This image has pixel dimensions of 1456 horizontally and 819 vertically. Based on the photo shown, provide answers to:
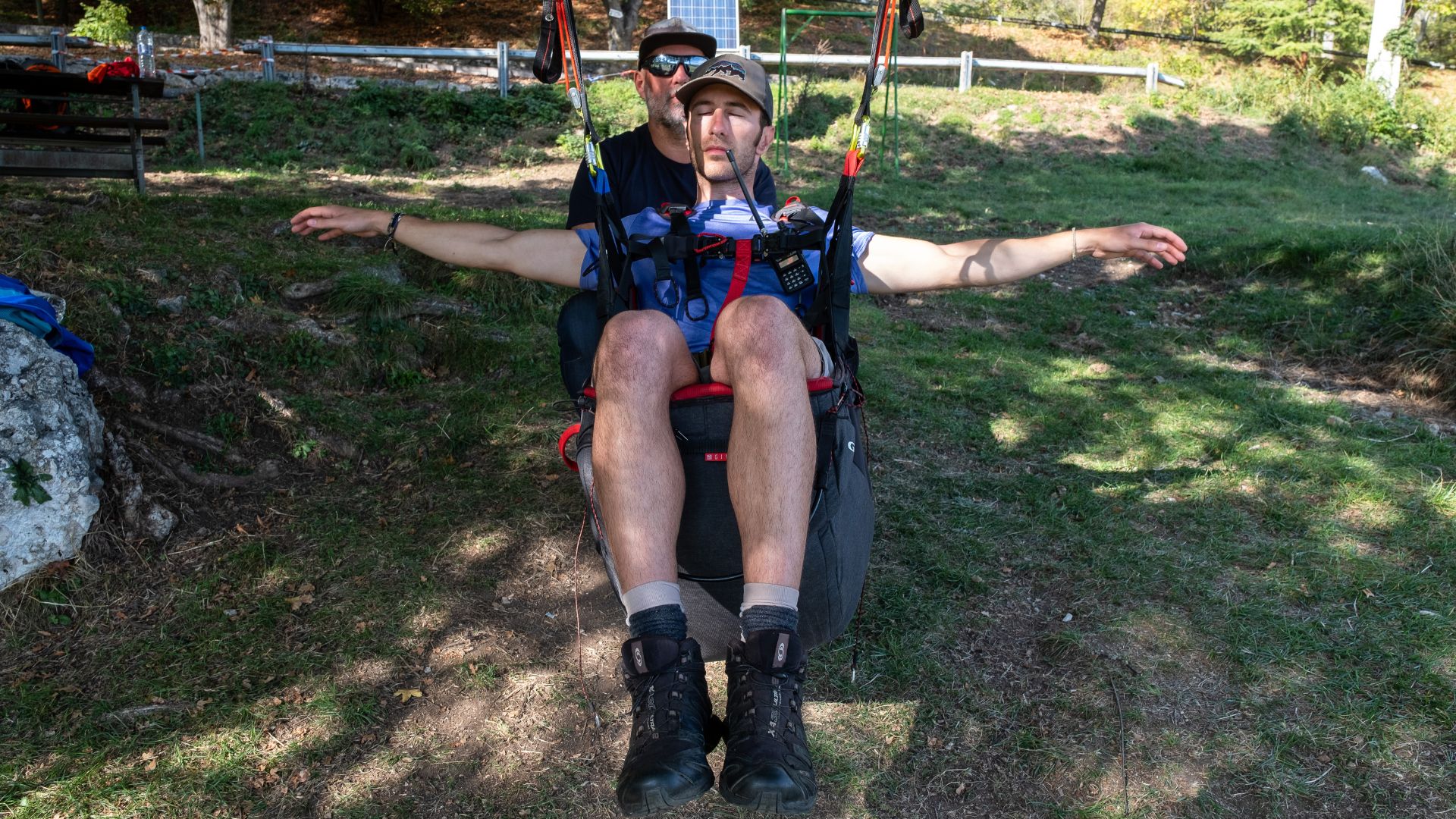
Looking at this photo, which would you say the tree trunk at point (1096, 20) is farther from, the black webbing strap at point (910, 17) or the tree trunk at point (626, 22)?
the black webbing strap at point (910, 17)

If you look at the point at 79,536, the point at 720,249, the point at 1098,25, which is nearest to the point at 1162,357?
the point at 720,249

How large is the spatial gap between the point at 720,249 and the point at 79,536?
2.17 m

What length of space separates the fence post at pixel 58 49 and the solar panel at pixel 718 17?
23.7ft

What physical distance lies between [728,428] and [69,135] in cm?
620

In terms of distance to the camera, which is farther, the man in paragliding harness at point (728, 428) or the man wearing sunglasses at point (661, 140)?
the man wearing sunglasses at point (661, 140)

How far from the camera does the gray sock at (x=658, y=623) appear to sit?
7.64ft

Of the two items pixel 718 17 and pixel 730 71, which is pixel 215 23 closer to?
pixel 718 17

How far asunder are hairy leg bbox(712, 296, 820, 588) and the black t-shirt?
57.7 inches

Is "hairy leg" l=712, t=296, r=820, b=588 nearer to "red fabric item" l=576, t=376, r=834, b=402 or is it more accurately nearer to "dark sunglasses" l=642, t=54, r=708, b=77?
"red fabric item" l=576, t=376, r=834, b=402

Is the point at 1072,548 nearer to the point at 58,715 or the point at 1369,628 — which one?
the point at 1369,628

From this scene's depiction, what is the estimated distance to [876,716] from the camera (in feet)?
9.78

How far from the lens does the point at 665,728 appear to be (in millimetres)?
2201

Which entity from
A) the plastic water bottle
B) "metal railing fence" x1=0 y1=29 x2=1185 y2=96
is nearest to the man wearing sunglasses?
the plastic water bottle

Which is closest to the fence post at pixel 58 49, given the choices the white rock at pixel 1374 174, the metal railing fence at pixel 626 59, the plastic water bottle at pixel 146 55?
the metal railing fence at pixel 626 59
